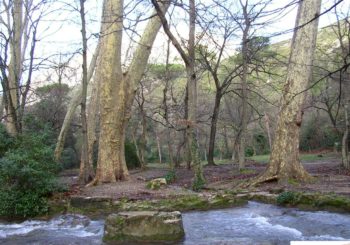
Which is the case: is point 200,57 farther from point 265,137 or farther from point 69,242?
point 265,137

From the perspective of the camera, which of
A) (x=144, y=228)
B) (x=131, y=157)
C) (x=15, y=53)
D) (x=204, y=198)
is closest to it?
(x=144, y=228)

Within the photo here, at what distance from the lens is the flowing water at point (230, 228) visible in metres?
8.79

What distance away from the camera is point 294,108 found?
46.4 feet

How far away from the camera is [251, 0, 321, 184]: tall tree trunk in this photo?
14.1 metres

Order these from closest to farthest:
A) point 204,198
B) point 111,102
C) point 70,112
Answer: point 204,198 → point 111,102 → point 70,112

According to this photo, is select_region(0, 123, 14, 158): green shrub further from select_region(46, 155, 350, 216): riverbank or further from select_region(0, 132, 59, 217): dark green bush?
select_region(46, 155, 350, 216): riverbank

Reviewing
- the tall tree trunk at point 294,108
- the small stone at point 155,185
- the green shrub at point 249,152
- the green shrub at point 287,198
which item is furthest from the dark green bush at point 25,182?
the green shrub at point 249,152

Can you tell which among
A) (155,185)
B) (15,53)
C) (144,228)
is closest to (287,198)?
(144,228)

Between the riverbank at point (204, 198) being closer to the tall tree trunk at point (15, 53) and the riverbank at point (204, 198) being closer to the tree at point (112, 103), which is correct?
Answer: the tree at point (112, 103)

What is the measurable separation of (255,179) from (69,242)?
731 centimetres

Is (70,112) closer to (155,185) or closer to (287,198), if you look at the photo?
(155,185)

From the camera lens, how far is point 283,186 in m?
Answer: 13.4

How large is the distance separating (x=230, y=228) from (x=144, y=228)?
6.81 ft

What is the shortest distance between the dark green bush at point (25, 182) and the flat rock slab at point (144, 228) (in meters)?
4.18
